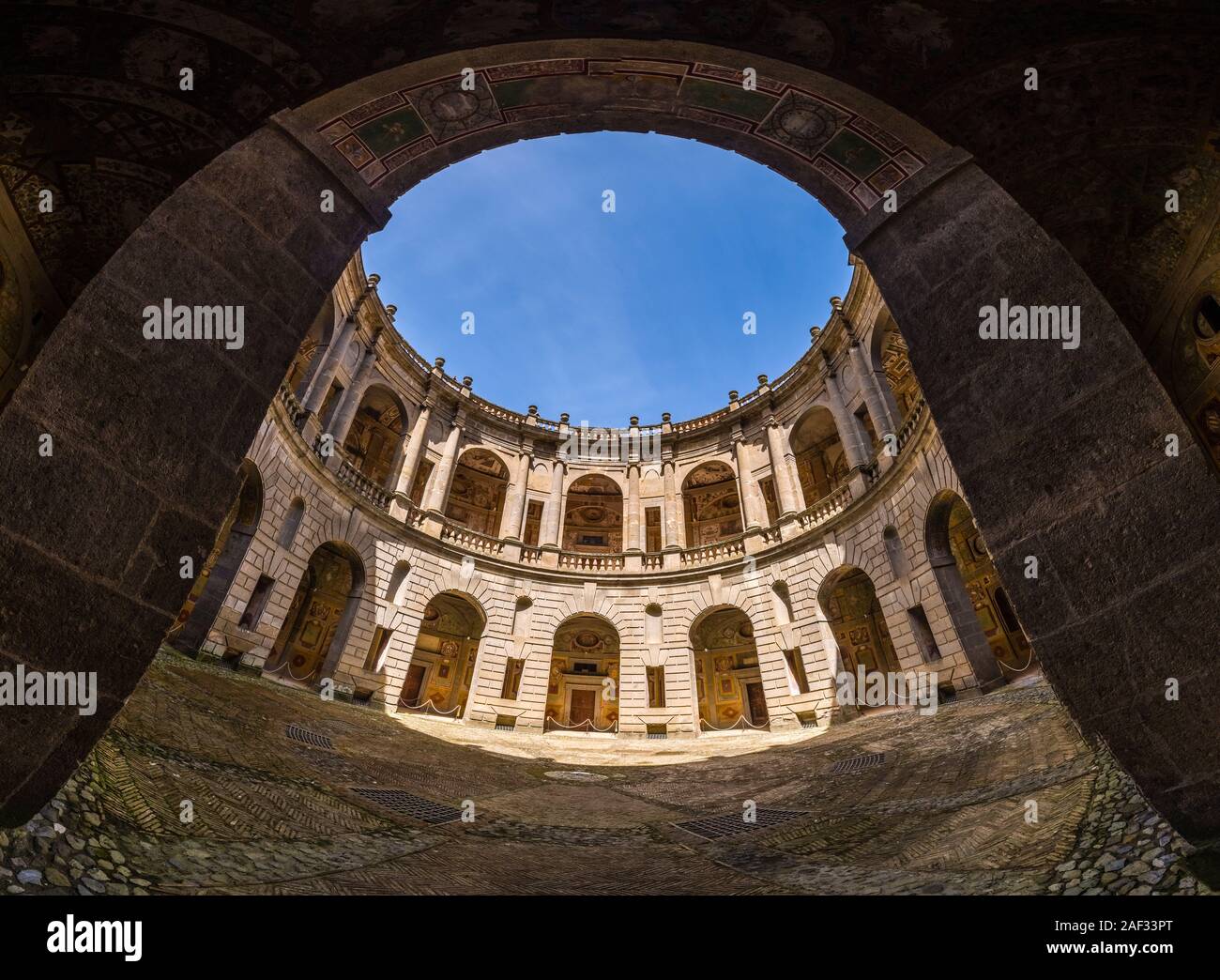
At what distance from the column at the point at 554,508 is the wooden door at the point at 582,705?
6098mm

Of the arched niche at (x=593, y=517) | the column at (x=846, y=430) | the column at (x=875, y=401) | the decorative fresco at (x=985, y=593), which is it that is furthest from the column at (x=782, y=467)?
the arched niche at (x=593, y=517)

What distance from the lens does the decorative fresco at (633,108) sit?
4.48m

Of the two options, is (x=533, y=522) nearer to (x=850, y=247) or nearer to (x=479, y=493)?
(x=479, y=493)

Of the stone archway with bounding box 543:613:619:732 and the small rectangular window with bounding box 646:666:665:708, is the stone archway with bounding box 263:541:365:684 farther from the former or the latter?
the small rectangular window with bounding box 646:666:665:708

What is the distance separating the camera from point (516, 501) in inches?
932

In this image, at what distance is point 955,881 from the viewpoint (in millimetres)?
3004

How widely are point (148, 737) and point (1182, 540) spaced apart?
7.77m

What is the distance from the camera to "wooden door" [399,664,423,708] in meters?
20.2

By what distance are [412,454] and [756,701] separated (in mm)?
16491

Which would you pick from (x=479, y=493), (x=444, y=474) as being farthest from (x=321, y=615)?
(x=479, y=493)

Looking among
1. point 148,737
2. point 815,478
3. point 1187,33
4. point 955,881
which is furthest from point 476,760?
point 815,478

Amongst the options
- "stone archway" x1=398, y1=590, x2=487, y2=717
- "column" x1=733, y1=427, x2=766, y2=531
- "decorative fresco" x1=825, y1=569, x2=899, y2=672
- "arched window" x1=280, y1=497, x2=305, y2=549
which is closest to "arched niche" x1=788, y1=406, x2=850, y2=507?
"column" x1=733, y1=427, x2=766, y2=531

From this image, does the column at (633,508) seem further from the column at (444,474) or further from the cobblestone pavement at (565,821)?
the cobblestone pavement at (565,821)
